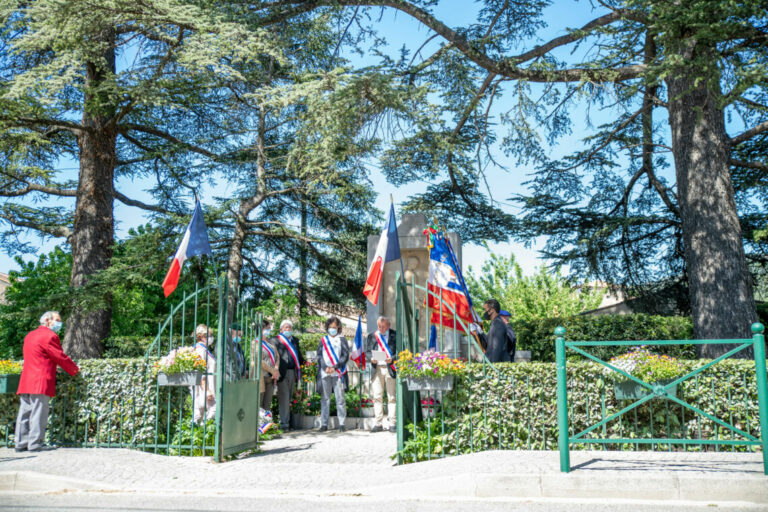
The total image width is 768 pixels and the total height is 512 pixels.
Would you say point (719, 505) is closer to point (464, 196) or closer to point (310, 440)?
→ point (310, 440)

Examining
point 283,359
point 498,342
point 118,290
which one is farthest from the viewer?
point 118,290

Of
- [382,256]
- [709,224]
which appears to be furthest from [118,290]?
[709,224]

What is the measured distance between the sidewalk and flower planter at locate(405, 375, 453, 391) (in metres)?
0.78

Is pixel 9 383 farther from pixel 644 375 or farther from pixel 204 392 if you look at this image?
pixel 644 375

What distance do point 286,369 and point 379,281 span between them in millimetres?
3610

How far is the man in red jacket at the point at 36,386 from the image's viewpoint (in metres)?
8.27

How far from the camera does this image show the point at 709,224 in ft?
35.8

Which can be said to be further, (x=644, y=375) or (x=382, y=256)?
(x=382, y=256)

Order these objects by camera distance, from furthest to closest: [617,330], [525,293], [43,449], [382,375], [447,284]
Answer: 1. [525,293]
2. [617,330]
3. [382,375]
4. [447,284]
5. [43,449]

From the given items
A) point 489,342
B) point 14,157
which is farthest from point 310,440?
point 14,157

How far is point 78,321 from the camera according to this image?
13703 mm

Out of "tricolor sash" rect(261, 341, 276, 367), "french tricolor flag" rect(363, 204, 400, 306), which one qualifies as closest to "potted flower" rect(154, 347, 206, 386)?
"french tricolor flag" rect(363, 204, 400, 306)

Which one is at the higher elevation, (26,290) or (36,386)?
(26,290)

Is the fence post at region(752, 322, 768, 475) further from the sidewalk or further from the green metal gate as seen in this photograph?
the green metal gate
